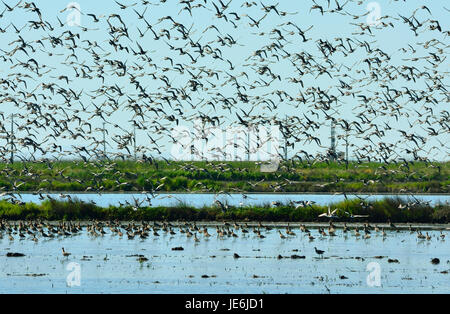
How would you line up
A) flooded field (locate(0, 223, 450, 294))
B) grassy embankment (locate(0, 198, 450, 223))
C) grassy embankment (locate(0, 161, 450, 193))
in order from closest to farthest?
flooded field (locate(0, 223, 450, 294)) < grassy embankment (locate(0, 198, 450, 223)) < grassy embankment (locate(0, 161, 450, 193))

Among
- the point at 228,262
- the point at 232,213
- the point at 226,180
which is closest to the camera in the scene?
the point at 228,262

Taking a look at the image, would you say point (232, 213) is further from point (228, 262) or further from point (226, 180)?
point (226, 180)

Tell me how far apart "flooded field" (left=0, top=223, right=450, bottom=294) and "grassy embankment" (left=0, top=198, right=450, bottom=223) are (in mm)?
3666

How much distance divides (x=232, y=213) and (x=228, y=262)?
17968mm

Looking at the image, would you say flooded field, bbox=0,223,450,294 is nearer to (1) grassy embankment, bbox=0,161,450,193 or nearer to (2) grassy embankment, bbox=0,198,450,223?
(2) grassy embankment, bbox=0,198,450,223

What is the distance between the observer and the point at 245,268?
40156mm

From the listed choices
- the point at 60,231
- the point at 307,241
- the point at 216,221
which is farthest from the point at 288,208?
the point at 60,231

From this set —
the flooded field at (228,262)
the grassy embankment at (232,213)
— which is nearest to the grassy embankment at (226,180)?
the grassy embankment at (232,213)

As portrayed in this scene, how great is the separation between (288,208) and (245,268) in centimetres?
1929

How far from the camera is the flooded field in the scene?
→ 35.8m

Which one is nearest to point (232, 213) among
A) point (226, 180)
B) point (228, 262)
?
point (228, 262)

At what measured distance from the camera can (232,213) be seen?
59.7 metres

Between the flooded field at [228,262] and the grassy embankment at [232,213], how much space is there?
3666 mm

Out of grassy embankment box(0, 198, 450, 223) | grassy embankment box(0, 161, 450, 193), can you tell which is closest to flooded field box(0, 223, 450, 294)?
grassy embankment box(0, 198, 450, 223)
